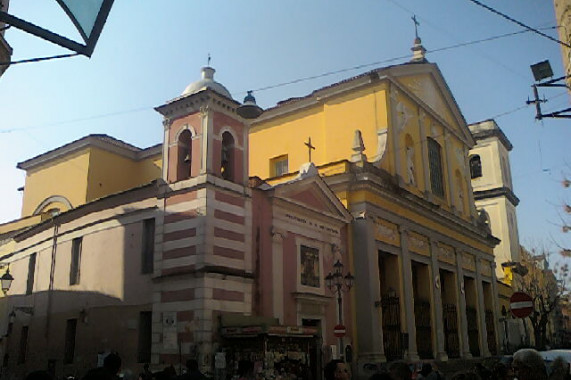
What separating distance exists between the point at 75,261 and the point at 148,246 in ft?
13.5

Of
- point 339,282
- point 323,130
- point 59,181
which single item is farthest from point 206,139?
point 59,181

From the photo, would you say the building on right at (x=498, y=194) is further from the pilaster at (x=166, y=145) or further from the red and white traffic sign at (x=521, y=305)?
the red and white traffic sign at (x=521, y=305)

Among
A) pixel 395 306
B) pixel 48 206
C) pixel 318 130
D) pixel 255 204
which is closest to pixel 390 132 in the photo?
pixel 318 130

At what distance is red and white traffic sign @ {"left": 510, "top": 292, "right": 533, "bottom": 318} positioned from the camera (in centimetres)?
1116

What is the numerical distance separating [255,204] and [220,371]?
5.30 metres

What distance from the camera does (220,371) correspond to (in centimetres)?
1509

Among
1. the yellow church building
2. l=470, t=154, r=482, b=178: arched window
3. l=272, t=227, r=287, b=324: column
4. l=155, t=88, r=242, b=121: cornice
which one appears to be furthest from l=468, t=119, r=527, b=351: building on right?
l=155, t=88, r=242, b=121: cornice

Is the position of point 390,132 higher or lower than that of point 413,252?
higher

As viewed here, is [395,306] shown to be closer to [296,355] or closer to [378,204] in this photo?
[378,204]

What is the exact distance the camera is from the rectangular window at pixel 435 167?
1219 inches

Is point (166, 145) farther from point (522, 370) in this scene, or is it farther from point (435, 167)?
point (435, 167)

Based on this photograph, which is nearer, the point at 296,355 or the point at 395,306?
the point at 296,355

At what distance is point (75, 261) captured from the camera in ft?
66.4

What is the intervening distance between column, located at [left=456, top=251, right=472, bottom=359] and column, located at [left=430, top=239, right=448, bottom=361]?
8.09 feet
